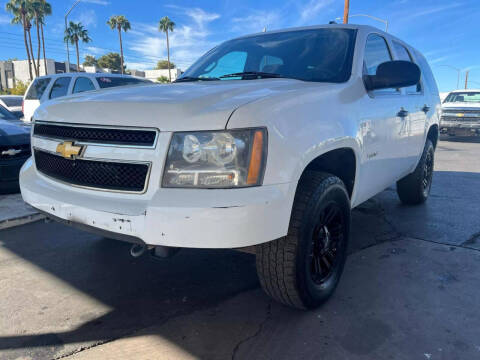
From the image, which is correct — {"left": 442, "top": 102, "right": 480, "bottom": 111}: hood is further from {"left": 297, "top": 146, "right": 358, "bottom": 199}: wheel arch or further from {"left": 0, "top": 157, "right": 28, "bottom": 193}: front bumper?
{"left": 0, "top": 157, "right": 28, "bottom": 193}: front bumper

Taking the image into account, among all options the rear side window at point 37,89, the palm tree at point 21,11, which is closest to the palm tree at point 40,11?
the palm tree at point 21,11

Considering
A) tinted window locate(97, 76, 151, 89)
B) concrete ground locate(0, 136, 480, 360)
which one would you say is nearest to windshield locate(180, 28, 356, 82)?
concrete ground locate(0, 136, 480, 360)

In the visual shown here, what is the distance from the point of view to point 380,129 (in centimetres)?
301

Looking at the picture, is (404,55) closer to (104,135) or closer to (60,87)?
(104,135)

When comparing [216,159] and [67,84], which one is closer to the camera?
[216,159]

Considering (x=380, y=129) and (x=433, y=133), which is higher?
(x=380, y=129)

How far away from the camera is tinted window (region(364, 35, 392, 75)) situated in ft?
10.2

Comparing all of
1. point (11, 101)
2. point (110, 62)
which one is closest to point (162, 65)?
point (110, 62)

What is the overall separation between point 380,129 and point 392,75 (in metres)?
0.41

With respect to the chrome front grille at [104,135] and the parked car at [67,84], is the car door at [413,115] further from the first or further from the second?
the parked car at [67,84]

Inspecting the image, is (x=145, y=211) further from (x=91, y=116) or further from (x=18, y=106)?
(x=18, y=106)

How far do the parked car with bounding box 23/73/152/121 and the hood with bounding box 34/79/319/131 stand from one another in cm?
616

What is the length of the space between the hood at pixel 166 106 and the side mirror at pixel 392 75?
29.0 inches

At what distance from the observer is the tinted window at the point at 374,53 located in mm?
3115
